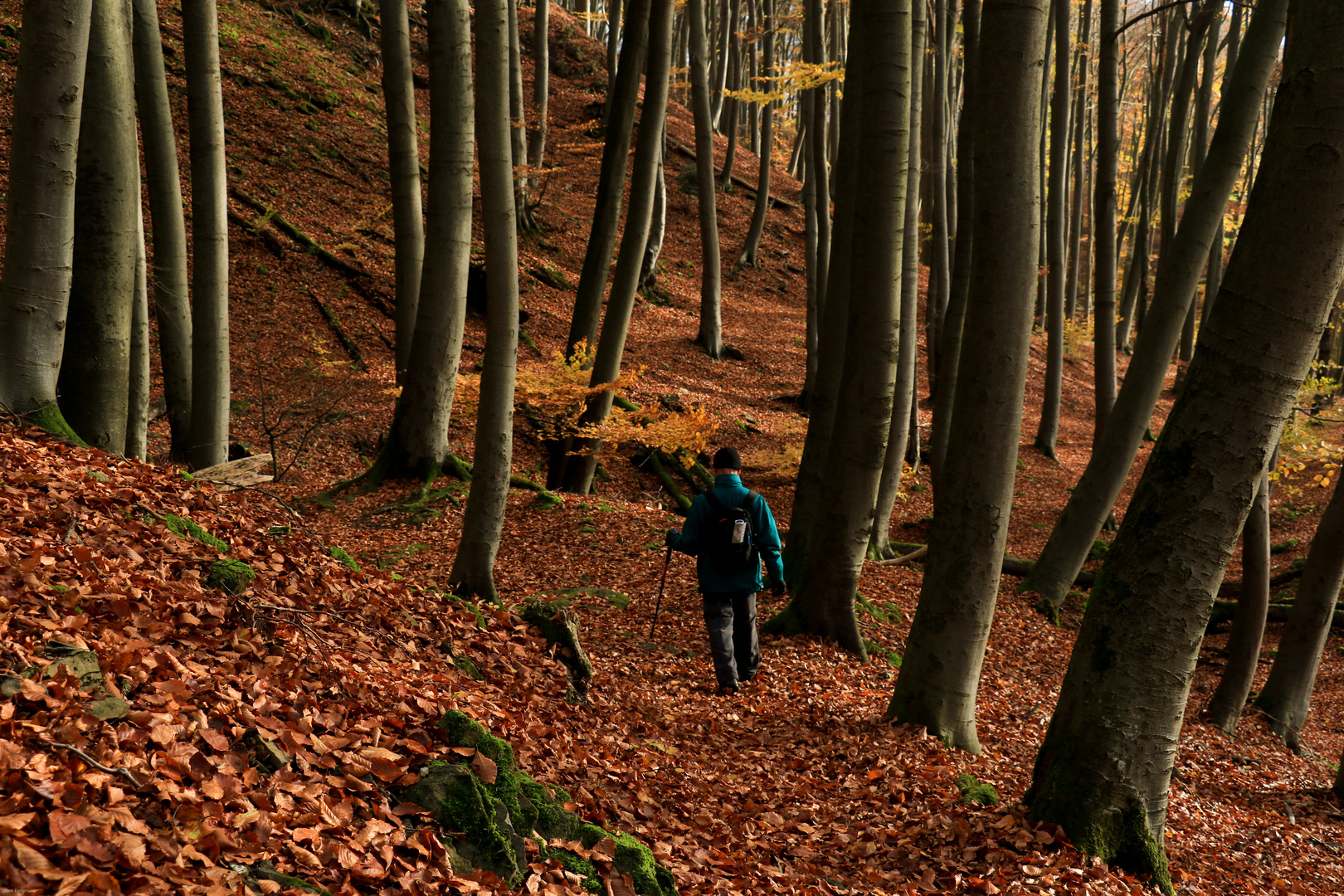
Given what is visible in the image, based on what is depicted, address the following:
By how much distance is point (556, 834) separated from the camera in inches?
127

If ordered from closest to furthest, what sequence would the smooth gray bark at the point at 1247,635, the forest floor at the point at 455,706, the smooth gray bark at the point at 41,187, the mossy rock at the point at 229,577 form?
the forest floor at the point at 455,706
the mossy rock at the point at 229,577
the smooth gray bark at the point at 41,187
the smooth gray bark at the point at 1247,635

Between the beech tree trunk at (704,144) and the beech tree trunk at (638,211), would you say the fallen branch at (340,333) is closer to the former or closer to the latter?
the beech tree trunk at (638,211)

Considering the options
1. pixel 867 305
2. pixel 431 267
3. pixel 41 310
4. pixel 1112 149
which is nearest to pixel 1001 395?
pixel 867 305

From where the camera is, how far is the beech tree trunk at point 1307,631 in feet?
23.6

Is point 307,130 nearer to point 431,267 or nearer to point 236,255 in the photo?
point 236,255

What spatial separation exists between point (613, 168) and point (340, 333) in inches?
259

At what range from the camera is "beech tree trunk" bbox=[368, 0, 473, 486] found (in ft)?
22.7

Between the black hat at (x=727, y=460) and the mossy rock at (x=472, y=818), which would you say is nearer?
the mossy rock at (x=472, y=818)

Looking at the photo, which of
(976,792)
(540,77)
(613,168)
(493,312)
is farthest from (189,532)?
(540,77)

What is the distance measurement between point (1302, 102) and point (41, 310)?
20.7ft

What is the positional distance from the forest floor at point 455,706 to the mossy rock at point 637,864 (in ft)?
0.60

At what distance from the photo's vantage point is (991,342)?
4.60 meters

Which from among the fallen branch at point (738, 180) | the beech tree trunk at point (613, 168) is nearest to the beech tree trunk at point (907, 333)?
the beech tree trunk at point (613, 168)

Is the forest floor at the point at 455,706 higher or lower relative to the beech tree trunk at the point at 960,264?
lower
